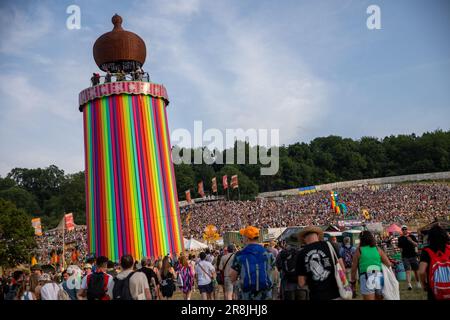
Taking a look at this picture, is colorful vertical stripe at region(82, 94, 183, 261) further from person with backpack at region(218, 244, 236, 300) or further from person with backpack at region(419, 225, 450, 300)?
person with backpack at region(419, 225, 450, 300)

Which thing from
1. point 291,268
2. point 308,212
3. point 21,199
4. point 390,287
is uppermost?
point 21,199

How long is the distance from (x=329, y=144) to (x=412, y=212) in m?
65.1

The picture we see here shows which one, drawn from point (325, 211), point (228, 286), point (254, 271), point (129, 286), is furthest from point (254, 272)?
point (325, 211)

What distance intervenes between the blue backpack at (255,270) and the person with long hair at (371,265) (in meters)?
1.43

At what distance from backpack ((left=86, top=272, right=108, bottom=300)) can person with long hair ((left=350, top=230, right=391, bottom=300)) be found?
129 inches

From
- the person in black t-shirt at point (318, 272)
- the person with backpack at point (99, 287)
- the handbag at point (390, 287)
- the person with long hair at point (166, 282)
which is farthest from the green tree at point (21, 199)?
the person in black t-shirt at point (318, 272)

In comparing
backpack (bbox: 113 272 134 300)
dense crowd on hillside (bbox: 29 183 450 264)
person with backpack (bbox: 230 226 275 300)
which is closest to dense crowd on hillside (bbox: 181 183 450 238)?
dense crowd on hillside (bbox: 29 183 450 264)

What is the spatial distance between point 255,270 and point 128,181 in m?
12.6

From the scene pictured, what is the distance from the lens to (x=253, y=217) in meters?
49.1

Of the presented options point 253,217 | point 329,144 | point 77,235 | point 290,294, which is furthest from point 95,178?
point 329,144

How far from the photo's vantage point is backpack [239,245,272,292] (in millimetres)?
5402

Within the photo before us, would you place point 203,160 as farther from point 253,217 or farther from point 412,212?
point 412,212

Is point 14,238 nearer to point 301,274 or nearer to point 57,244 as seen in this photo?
point 57,244

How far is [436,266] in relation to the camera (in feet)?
17.5
